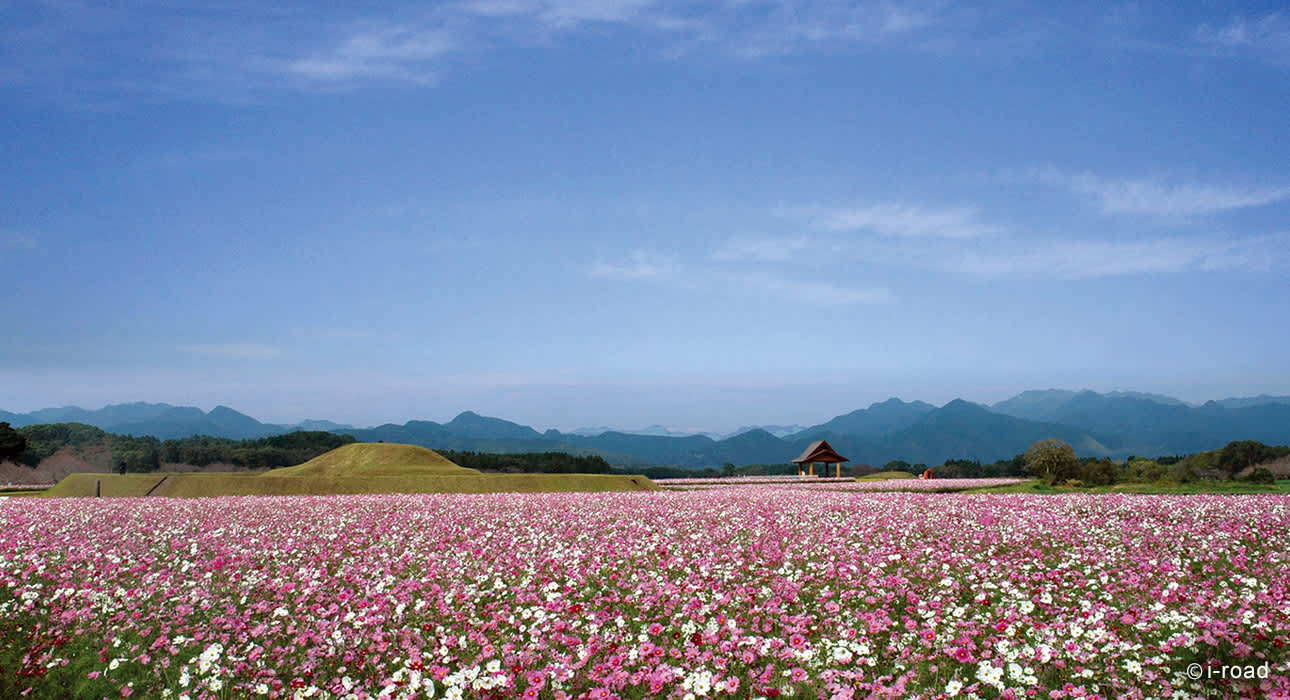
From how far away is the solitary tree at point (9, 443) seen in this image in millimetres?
70625

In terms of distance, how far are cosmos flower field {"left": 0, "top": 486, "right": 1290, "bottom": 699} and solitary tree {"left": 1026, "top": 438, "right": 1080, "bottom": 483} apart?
28303 mm

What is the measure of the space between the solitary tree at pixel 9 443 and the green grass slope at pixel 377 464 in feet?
Result: 139

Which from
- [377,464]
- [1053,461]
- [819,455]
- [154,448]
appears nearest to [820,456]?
[819,455]

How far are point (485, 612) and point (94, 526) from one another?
15.2 metres

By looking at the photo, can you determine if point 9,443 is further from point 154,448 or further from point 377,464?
point 377,464

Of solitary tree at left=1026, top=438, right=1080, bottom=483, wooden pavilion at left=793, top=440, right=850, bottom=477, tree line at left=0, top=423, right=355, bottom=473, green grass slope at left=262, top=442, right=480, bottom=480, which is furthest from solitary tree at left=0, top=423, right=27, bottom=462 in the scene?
solitary tree at left=1026, top=438, right=1080, bottom=483

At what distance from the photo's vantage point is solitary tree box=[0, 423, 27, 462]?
232ft

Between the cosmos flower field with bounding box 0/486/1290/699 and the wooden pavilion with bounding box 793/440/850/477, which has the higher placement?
the cosmos flower field with bounding box 0/486/1290/699

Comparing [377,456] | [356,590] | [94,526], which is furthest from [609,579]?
[377,456]

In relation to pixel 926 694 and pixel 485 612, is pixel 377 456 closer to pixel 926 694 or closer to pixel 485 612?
pixel 485 612

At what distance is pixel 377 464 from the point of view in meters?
48.4

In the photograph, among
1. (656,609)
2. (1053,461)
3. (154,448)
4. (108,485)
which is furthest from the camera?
(154,448)

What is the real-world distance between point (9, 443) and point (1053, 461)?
92.1 m

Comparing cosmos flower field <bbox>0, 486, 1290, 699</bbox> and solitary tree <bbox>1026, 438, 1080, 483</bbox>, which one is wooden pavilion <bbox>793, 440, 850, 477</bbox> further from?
cosmos flower field <bbox>0, 486, 1290, 699</bbox>
